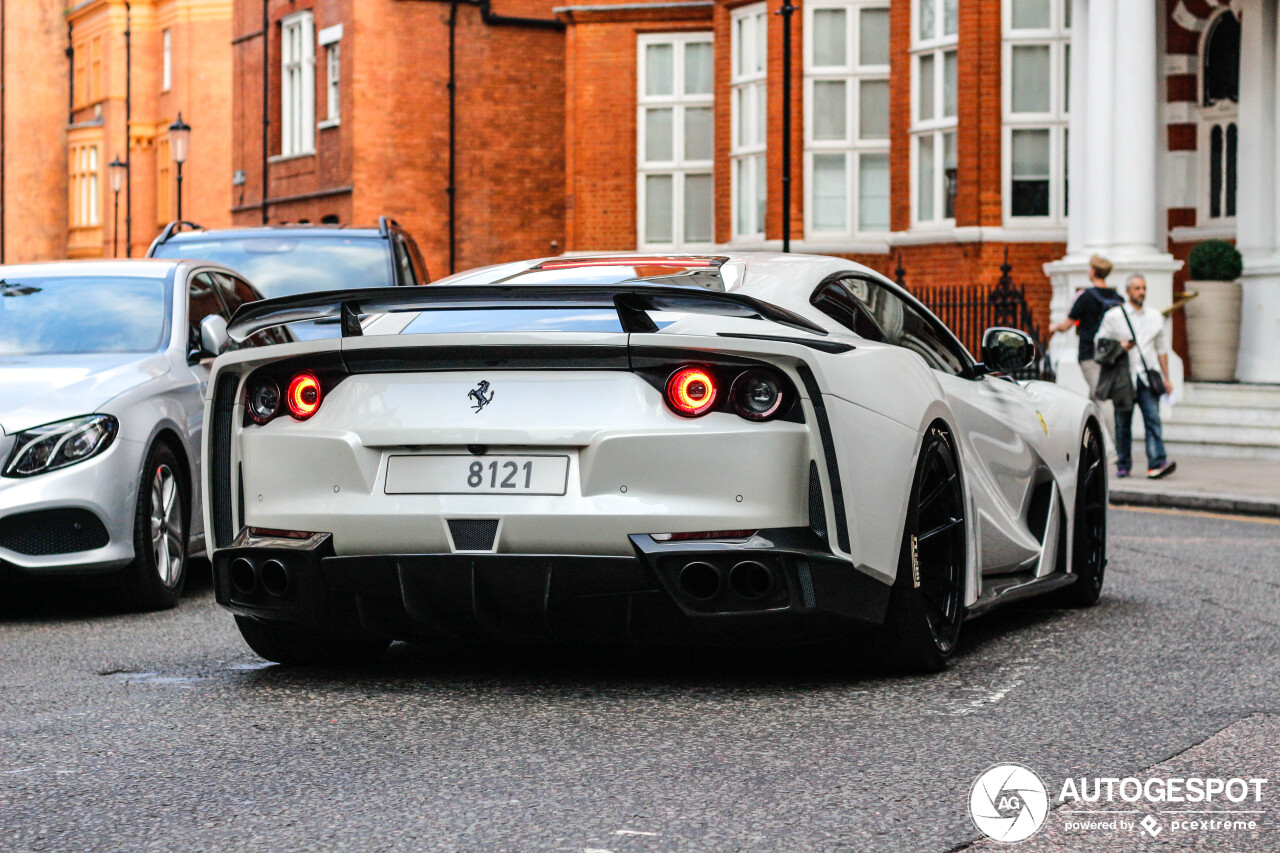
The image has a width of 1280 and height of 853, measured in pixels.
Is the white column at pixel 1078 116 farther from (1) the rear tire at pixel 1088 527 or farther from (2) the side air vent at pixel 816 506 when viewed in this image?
(2) the side air vent at pixel 816 506

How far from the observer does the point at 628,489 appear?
5.24m

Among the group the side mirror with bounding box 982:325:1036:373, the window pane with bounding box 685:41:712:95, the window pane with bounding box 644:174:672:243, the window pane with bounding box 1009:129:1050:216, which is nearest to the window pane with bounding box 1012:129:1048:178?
the window pane with bounding box 1009:129:1050:216

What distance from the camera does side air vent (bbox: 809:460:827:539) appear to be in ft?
17.4

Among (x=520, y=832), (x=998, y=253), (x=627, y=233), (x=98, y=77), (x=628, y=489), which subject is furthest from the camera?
(x=98, y=77)

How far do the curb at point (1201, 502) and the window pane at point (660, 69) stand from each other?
17.5 metres

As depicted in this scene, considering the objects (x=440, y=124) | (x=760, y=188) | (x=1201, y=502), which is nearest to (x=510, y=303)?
(x=1201, y=502)

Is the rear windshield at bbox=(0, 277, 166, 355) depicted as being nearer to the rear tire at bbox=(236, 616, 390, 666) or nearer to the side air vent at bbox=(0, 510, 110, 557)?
the side air vent at bbox=(0, 510, 110, 557)

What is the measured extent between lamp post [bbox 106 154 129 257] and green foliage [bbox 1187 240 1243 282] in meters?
39.0

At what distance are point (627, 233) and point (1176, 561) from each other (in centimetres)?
2175

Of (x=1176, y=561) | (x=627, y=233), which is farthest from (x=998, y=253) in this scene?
(x=1176, y=561)

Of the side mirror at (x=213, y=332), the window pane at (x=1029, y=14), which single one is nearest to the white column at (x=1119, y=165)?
the window pane at (x=1029, y=14)

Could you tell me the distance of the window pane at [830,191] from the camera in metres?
26.3

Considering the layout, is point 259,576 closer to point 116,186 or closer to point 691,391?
point 691,391

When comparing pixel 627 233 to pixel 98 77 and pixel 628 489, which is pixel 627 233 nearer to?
pixel 628 489
